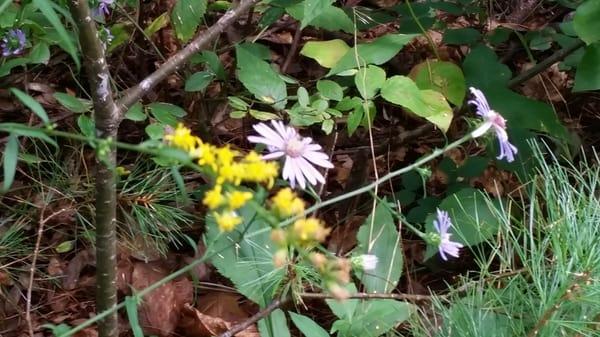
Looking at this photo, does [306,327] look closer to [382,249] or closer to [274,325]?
[274,325]

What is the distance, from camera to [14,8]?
1.23 meters

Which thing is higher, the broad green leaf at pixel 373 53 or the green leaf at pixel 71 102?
the broad green leaf at pixel 373 53

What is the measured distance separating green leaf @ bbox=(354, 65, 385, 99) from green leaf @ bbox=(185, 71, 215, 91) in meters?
0.27

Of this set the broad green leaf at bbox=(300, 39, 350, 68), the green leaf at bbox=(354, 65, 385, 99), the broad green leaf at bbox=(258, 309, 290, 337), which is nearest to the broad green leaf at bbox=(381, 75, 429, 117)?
the green leaf at bbox=(354, 65, 385, 99)

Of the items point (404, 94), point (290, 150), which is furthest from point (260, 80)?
point (290, 150)

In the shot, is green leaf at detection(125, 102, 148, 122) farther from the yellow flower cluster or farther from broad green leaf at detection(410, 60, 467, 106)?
the yellow flower cluster

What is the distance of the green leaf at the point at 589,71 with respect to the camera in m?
1.26

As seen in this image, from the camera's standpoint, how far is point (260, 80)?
1259mm

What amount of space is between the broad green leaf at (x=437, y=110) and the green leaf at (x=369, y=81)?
0.07 m

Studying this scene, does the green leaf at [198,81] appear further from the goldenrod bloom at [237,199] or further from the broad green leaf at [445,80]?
the goldenrod bloom at [237,199]

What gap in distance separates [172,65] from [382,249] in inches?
17.8

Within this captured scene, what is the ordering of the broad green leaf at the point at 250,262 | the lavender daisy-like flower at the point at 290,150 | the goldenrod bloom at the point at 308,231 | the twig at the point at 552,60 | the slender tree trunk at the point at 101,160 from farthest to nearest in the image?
1. the twig at the point at 552,60
2. the broad green leaf at the point at 250,262
3. the slender tree trunk at the point at 101,160
4. the lavender daisy-like flower at the point at 290,150
5. the goldenrod bloom at the point at 308,231

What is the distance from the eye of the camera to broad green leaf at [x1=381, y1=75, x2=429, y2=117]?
1.19m

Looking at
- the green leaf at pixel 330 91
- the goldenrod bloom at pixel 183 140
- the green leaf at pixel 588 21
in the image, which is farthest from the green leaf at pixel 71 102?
the green leaf at pixel 588 21
